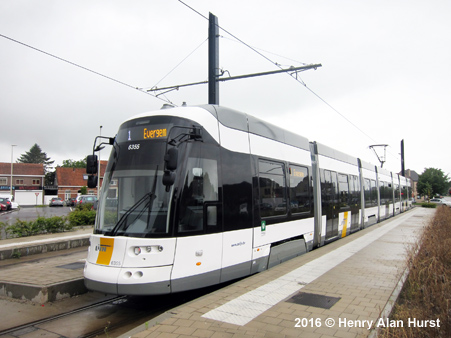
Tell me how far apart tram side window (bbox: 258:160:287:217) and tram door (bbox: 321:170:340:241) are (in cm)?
317

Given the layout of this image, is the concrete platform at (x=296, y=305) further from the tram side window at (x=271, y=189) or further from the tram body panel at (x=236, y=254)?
the tram side window at (x=271, y=189)

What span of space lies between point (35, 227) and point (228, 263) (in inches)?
427

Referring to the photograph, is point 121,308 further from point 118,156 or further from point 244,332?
point 244,332

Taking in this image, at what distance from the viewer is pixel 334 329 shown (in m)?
4.27

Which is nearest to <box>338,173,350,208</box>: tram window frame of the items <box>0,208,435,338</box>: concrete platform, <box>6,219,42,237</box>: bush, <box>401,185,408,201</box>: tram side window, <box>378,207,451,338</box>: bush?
<box>0,208,435,338</box>: concrete platform

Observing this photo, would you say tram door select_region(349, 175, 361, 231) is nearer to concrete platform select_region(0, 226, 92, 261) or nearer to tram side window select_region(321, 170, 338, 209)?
tram side window select_region(321, 170, 338, 209)

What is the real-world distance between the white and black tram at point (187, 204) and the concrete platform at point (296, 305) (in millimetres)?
586

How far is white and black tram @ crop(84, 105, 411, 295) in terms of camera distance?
5.44 metres

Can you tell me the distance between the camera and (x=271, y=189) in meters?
7.90

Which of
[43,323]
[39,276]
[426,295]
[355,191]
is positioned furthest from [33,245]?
[355,191]

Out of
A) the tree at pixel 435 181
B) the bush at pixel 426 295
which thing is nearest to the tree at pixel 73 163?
the tree at pixel 435 181

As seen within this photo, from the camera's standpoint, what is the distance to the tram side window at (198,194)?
570cm

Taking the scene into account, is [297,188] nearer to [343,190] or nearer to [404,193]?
[343,190]

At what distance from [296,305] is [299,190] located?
466cm
